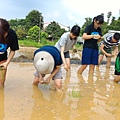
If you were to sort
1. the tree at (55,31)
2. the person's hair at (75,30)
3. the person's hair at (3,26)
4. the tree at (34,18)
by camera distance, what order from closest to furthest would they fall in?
the person's hair at (3,26) < the person's hair at (75,30) < the tree at (55,31) < the tree at (34,18)

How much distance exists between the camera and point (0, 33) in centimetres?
356

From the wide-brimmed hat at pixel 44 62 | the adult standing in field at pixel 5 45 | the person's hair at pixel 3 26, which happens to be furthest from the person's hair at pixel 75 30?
the person's hair at pixel 3 26

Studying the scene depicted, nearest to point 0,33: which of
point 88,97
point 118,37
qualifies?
point 88,97

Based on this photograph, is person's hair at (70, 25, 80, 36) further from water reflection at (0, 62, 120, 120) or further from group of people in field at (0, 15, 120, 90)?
water reflection at (0, 62, 120, 120)

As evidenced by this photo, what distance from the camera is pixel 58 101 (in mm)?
3641

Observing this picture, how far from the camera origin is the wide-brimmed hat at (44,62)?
3676mm

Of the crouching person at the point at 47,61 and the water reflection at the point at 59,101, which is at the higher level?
the crouching person at the point at 47,61

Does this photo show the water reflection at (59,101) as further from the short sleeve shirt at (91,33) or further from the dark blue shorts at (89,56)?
the short sleeve shirt at (91,33)

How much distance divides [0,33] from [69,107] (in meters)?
1.47

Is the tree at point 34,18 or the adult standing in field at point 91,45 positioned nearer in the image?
the adult standing in field at point 91,45

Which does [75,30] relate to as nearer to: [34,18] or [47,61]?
[47,61]

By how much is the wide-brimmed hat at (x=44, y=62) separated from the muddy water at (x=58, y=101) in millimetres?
460

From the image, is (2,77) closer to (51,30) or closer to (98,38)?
(98,38)

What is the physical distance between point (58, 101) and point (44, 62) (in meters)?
0.62
